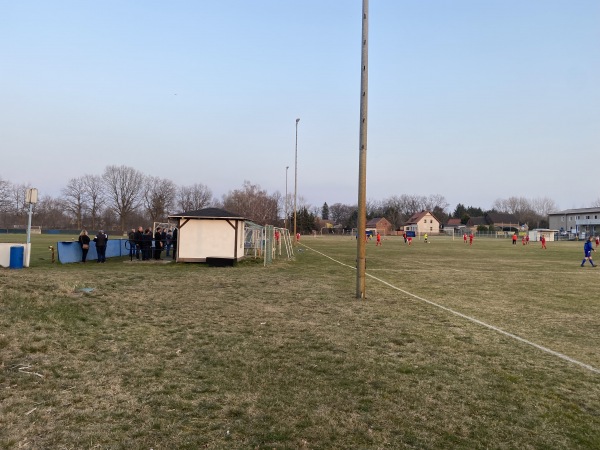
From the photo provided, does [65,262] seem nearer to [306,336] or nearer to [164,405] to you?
[306,336]

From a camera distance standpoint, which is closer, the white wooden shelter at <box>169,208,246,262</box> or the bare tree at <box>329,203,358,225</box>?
the white wooden shelter at <box>169,208,246,262</box>

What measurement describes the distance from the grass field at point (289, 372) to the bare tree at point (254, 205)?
7486 cm

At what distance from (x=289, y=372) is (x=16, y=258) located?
15.9 meters

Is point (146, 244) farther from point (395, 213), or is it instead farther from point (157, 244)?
point (395, 213)

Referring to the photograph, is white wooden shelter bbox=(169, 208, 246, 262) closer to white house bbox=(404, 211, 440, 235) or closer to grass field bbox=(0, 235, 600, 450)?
grass field bbox=(0, 235, 600, 450)

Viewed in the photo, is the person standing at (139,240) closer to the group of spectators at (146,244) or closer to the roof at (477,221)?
the group of spectators at (146,244)

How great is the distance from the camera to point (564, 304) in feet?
35.8

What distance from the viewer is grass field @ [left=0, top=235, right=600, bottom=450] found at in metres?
3.64

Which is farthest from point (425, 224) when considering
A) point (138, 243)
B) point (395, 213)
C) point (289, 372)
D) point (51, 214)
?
point (289, 372)

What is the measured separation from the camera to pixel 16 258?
16891 millimetres

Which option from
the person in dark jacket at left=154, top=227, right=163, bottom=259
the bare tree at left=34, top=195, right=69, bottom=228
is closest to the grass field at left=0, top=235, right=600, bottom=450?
Answer: the person in dark jacket at left=154, top=227, right=163, bottom=259

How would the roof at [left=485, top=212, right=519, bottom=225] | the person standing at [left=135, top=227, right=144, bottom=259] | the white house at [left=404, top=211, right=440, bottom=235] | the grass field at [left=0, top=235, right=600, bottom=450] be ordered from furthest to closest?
the roof at [left=485, top=212, right=519, bottom=225] → the white house at [left=404, top=211, right=440, bottom=235] → the person standing at [left=135, top=227, right=144, bottom=259] → the grass field at [left=0, top=235, right=600, bottom=450]

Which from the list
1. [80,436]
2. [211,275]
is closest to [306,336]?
[80,436]

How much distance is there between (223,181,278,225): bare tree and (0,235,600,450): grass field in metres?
Answer: 74.9
